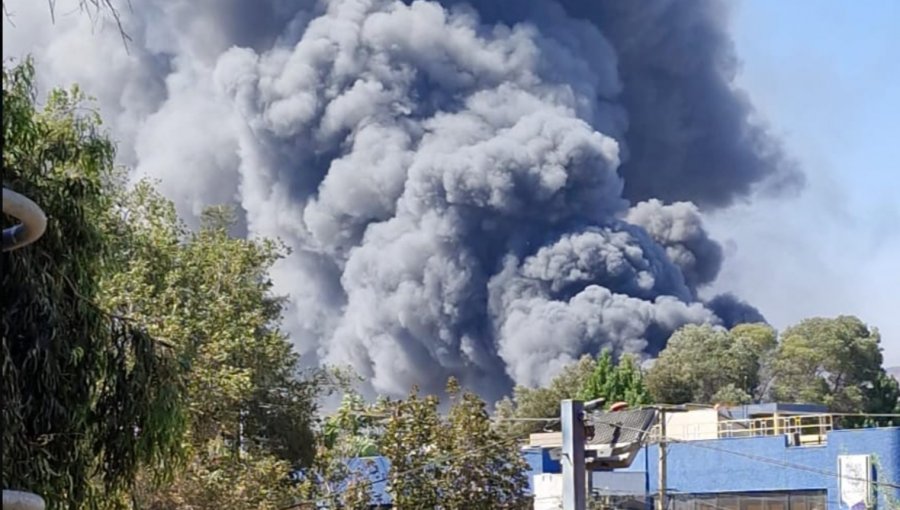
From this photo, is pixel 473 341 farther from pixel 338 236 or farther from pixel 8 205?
pixel 8 205

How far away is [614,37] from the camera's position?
9444 centimetres

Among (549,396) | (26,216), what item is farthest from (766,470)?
(26,216)

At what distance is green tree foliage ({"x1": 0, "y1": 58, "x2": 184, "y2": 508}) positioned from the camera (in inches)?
367

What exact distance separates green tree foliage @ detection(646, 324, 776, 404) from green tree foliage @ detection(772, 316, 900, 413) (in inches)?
51.9

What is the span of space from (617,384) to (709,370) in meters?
7.84

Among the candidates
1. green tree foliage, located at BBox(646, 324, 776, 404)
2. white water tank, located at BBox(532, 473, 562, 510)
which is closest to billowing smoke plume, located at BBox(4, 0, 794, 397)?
green tree foliage, located at BBox(646, 324, 776, 404)

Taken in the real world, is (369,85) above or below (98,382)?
above

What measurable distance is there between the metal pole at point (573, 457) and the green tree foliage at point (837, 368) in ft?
166

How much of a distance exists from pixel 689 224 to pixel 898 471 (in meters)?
60.7

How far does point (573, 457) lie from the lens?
15.3 meters

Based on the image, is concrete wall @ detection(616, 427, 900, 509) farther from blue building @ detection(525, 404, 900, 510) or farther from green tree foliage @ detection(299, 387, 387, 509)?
green tree foliage @ detection(299, 387, 387, 509)

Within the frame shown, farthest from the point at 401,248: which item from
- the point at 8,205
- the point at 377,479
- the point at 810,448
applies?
the point at 8,205

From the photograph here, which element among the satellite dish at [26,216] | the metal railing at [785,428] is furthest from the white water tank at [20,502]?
the metal railing at [785,428]

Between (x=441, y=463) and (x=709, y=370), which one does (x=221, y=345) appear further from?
(x=709, y=370)
